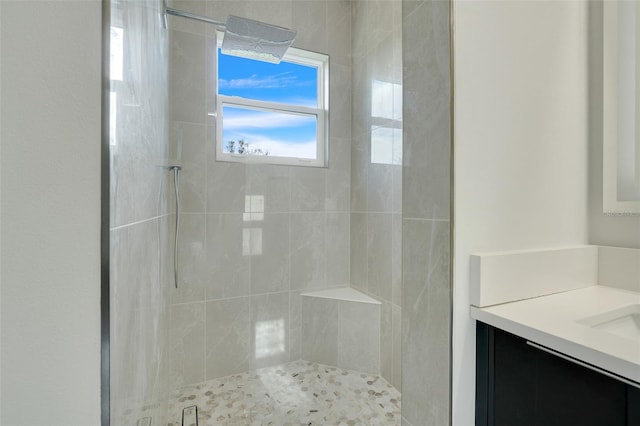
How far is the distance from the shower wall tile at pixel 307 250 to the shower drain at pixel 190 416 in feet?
2.90

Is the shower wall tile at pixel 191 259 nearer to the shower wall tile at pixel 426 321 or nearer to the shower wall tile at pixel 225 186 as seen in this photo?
the shower wall tile at pixel 225 186

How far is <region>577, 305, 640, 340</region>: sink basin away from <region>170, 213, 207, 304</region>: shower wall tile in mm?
1825

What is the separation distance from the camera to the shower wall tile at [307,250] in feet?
6.97

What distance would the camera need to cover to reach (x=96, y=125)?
14.5 inches

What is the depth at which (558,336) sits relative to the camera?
1.92 ft

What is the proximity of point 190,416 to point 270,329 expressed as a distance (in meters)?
0.66

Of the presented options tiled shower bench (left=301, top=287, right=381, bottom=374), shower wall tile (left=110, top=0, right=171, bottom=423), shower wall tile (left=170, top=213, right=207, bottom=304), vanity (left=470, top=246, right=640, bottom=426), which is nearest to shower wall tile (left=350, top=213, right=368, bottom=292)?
tiled shower bench (left=301, top=287, right=381, bottom=374)

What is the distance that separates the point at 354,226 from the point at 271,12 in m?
1.62

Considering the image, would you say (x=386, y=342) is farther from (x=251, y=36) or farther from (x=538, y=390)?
(x=251, y=36)

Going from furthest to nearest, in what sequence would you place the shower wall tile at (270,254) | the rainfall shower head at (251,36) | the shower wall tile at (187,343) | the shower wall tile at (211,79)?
the shower wall tile at (270,254)
the shower wall tile at (211,79)
the shower wall tile at (187,343)
the rainfall shower head at (251,36)

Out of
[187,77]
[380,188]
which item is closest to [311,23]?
[187,77]

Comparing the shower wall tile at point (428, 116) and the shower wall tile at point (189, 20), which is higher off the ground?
the shower wall tile at point (189, 20)

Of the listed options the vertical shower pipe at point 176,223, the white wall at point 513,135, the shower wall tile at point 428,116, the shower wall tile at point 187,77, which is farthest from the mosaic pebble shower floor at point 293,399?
the shower wall tile at point 187,77

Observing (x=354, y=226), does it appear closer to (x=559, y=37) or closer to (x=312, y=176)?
(x=312, y=176)
